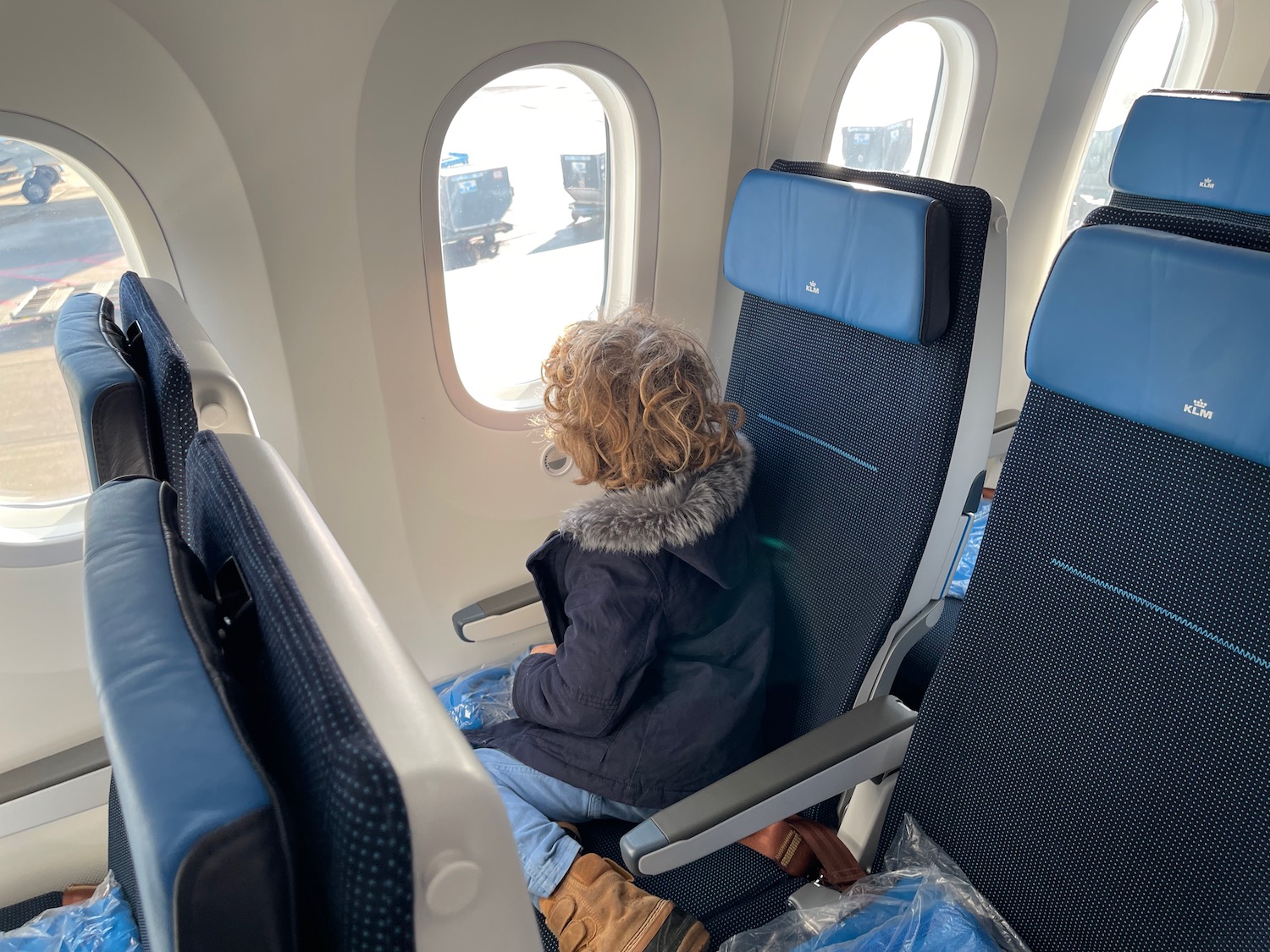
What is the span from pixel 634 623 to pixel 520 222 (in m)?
1.19

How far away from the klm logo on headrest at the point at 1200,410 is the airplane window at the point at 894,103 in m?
1.76

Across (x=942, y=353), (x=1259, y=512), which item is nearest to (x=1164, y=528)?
(x=1259, y=512)

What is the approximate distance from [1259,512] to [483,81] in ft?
5.15

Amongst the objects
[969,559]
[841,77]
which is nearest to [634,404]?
[841,77]

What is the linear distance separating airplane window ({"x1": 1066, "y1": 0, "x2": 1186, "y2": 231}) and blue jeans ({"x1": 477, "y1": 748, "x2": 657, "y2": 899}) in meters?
3.15

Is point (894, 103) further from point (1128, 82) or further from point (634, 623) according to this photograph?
point (634, 623)

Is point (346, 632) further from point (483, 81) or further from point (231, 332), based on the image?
point (483, 81)

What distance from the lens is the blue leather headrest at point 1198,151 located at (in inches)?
103

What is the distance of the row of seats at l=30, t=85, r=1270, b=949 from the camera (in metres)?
0.43

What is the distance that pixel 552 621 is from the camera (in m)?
1.62

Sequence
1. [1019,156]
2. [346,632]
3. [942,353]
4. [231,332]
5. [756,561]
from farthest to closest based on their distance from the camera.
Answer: [1019,156]
[231,332]
[756,561]
[942,353]
[346,632]

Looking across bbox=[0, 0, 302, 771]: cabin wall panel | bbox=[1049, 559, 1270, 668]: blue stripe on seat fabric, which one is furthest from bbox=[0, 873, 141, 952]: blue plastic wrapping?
bbox=[1049, 559, 1270, 668]: blue stripe on seat fabric

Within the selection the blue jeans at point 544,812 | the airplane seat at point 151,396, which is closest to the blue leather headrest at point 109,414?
the airplane seat at point 151,396

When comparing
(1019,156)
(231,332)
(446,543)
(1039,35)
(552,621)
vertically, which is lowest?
(446,543)
